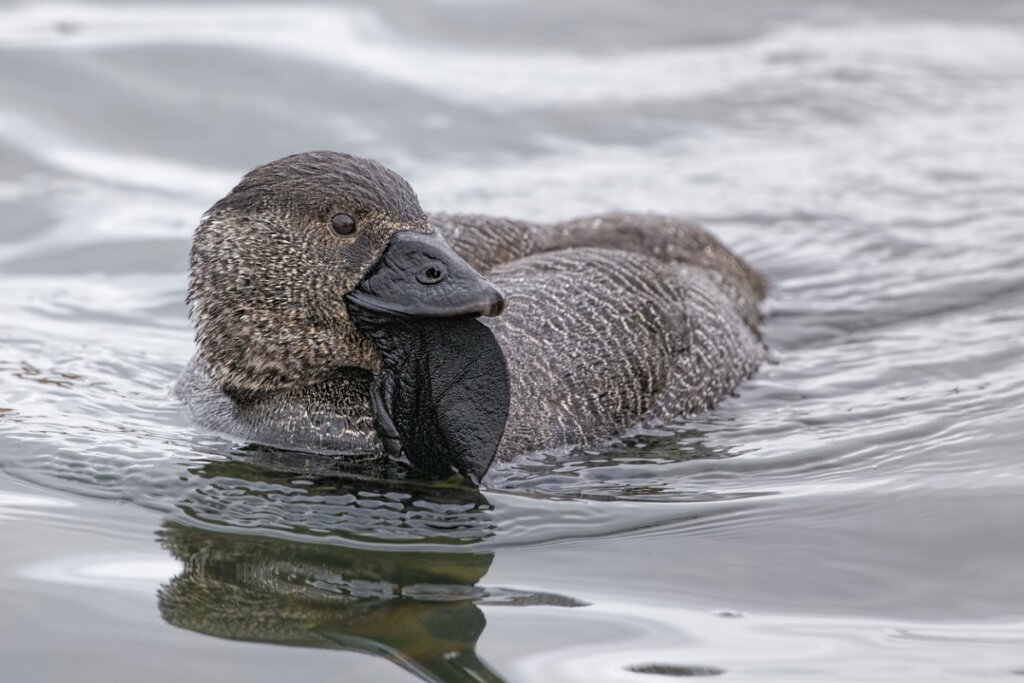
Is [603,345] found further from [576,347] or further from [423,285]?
[423,285]

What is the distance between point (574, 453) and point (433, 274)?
1316 mm

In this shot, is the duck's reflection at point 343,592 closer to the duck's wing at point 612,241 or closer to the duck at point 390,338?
the duck at point 390,338

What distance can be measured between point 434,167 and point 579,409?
19.6 feet

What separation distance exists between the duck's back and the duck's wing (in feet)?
0.70

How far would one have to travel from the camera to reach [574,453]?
23.4 feet

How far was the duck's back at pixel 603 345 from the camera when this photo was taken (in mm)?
7062

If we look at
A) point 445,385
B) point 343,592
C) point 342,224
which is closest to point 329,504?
point 445,385

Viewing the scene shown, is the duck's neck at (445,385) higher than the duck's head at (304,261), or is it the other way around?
the duck's head at (304,261)

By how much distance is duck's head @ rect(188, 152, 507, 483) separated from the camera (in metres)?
6.53

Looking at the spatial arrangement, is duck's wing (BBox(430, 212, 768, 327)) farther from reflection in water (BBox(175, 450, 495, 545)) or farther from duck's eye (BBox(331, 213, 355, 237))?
reflection in water (BBox(175, 450, 495, 545))

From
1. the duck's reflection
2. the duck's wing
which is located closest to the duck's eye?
the duck's reflection

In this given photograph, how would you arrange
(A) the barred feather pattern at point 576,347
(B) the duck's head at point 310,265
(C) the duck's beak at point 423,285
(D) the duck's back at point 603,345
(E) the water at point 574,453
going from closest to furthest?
(E) the water at point 574,453, (C) the duck's beak at point 423,285, (B) the duck's head at point 310,265, (A) the barred feather pattern at point 576,347, (D) the duck's back at point 603,345

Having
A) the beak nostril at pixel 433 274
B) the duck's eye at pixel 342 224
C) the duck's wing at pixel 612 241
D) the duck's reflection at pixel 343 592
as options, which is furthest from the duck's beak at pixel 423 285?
the duck's wing at pixel 612 241

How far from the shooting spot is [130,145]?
41.9ft
